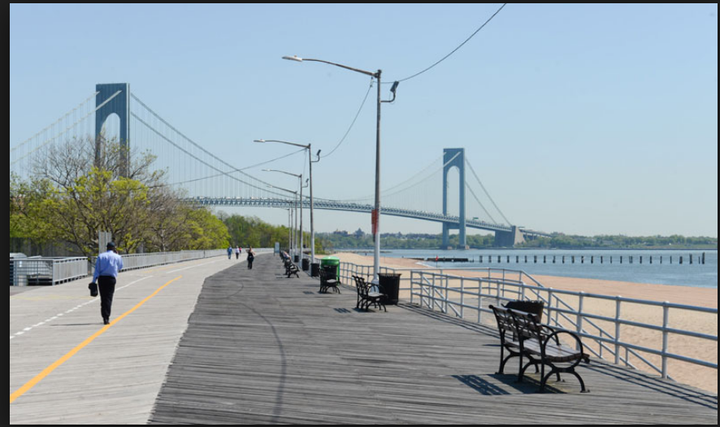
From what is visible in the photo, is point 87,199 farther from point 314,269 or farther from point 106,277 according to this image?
point 106,277

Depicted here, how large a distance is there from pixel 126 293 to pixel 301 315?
36.8ft

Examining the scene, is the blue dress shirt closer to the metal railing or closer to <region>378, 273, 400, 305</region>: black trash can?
<region>378, 273, 400, 305</region>: black trash can

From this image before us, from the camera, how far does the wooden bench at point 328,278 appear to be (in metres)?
28.3

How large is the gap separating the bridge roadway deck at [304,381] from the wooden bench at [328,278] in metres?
11.1

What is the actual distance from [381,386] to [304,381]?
3.10ft

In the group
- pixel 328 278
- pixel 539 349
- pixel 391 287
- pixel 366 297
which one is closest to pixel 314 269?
pixel 328 278

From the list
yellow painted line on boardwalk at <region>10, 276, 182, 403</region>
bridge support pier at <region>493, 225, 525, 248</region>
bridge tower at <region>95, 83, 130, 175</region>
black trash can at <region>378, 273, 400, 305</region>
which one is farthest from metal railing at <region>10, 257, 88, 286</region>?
bridge support pier at <region>493, 225, 525, 248</region>

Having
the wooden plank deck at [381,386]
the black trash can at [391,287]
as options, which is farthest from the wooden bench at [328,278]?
the wooden plank deck at [381,386]

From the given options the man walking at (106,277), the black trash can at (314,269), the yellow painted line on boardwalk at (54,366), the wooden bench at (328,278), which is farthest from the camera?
the black trash can at (314,269)

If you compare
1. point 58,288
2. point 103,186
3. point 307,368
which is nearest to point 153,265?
point 103,186

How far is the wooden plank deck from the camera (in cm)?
771

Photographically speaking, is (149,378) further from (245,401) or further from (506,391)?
(506,391)

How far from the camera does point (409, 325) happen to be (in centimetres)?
1694

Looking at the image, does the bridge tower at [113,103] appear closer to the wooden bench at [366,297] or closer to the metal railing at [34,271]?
the metal railing at [34,271]
